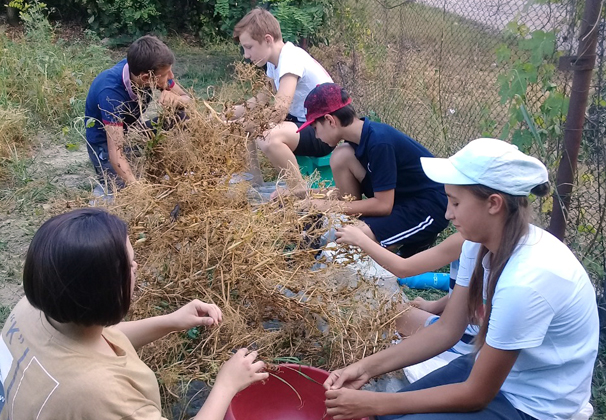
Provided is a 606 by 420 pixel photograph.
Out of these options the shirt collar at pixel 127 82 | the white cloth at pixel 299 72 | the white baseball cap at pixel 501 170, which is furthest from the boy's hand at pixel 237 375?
the white cloth at pixel 299 72

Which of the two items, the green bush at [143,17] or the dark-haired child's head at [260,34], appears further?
the green bush at [143,17]

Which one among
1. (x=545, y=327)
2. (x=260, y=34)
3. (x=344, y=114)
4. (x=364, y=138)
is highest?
(x=260, y=34)

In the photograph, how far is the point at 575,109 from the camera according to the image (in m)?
2.46

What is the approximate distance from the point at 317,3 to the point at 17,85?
9.69ft

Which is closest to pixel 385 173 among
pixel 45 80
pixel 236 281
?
pixel 236 281

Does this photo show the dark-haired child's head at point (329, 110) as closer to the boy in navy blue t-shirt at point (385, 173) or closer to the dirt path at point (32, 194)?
the boy in navy blue t-shirt at point (385, 173)

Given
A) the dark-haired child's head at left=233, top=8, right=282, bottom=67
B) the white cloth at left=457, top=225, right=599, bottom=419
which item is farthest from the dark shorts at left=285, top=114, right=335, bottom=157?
the white cloth at left=457, top=225, right=599, bottom=419

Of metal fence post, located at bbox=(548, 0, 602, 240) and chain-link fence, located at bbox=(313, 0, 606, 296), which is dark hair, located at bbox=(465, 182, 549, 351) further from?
chain-link fence, located at bbox=(313, 0, 606, 296)

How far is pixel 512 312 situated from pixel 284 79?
2641 millimetres

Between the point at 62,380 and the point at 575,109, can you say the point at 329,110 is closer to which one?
the point at 575,109

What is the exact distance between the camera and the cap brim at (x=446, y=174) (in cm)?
167

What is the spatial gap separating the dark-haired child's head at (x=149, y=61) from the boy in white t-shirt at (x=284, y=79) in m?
0.56

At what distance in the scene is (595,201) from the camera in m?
2.53

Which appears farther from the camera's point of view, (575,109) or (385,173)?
(385,173)
